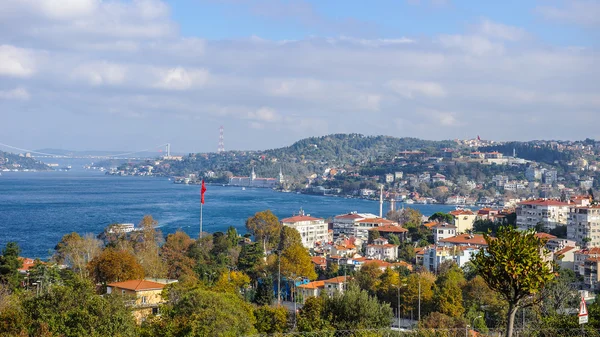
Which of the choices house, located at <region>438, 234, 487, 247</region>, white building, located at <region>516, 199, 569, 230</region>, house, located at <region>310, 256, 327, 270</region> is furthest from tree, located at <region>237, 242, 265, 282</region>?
white building, located at <region>516, 199, 569, 230</region>

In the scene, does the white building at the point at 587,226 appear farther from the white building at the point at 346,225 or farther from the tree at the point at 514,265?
the tree at the point at 514,265

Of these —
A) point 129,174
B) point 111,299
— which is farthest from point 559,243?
point 129,174

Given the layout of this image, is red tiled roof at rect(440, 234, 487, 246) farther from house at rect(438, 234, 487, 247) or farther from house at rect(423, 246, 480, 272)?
house at rect(423, 246, 480, 272)

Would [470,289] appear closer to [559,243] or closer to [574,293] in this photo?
[574,293]

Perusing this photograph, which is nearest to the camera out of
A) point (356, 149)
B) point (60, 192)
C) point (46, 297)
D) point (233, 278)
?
point (46, 297)

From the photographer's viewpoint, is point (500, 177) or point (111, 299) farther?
point (500, 177)

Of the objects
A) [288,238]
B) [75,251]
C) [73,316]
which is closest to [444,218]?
[288,238]

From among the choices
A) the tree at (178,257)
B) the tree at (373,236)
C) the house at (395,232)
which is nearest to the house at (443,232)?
the house at (395,232)
